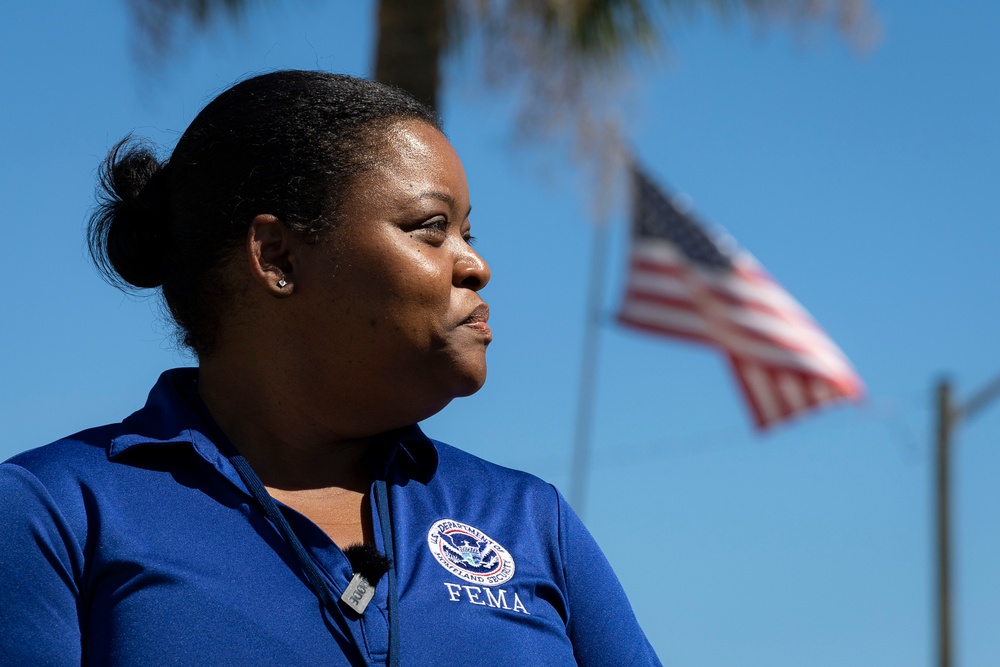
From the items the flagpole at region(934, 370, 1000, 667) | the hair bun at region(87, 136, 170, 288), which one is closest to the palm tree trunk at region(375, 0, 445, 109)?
the hair bun at region(87, 136, 170, 288)

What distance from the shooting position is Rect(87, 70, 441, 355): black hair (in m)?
2.41

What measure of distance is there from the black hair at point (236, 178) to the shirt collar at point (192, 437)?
0.11 m

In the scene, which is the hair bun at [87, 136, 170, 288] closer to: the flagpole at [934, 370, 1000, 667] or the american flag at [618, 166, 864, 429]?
the american flag at [618, 166, 864, 429]

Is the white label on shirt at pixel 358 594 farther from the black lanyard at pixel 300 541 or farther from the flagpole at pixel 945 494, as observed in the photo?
the flagpole at pixel 945 494

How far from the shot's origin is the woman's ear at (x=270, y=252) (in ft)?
7.86

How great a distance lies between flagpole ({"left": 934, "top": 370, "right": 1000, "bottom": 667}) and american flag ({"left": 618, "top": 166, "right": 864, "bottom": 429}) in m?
3.80

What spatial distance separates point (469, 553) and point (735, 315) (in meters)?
8.77

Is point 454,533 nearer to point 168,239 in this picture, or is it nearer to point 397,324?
point 397,324

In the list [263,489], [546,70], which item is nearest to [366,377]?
[263,489]

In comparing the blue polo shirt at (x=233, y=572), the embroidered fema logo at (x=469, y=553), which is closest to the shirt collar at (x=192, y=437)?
the blue polo shirt at (x=233, y=572)

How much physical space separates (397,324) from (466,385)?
16 cm

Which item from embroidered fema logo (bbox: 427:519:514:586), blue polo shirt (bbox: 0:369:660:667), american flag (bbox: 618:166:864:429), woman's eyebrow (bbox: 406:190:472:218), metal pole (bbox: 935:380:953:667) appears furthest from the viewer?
metal pole (bbox: 935:380:953:667)

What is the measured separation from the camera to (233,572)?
2082 mm

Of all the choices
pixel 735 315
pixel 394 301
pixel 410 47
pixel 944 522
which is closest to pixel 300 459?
pixel 394 301
